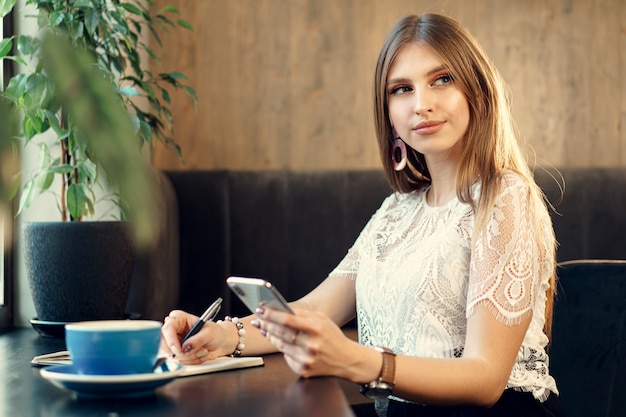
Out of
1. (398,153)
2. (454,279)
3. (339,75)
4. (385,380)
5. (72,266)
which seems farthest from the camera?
(339,75)

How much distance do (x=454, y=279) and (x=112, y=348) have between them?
656 millimetres

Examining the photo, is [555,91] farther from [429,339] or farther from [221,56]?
[429,339]

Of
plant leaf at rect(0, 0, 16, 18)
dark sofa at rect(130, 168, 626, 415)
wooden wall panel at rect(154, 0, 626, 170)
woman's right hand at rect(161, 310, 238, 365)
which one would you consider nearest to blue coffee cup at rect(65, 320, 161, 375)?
woman's right hand at rect(161, 310, 238, 365)

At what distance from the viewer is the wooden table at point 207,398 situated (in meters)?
0.74

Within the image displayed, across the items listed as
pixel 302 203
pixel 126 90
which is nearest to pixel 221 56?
pixel 302 203

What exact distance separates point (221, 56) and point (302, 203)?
0.68m

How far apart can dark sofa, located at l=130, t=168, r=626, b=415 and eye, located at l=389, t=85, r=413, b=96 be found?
1.04 metres

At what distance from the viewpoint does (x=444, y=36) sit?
1.38 meters

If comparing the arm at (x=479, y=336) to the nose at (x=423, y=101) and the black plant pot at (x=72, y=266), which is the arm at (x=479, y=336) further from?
the black plant pot at (x=72, y=266)

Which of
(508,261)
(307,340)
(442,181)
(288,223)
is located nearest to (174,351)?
(307,340)

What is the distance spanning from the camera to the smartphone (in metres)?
0.83

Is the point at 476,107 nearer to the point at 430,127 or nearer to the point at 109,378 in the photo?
the point at 430,127

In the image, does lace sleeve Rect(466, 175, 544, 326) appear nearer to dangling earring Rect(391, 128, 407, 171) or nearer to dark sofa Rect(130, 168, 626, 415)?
dangling earring Rect(391, 128, 407, 171)

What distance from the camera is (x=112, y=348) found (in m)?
0.79
